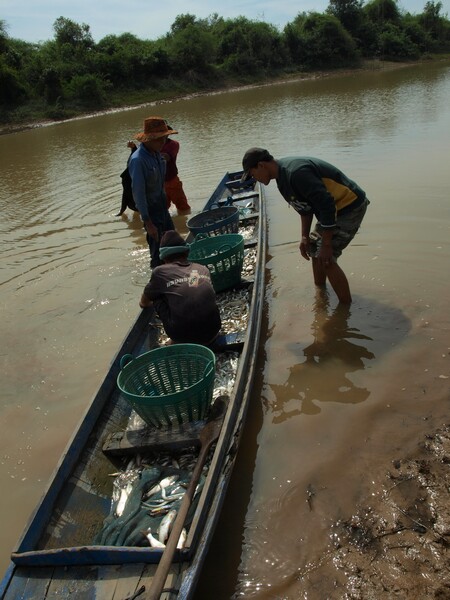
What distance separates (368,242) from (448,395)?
3787 millimetres

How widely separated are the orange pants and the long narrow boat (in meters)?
4.94

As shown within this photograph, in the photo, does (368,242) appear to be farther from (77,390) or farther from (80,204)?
(80,204)

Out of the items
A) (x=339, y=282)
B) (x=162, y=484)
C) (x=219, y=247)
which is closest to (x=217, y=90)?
(x=219, y=247)

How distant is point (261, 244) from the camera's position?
6383mm

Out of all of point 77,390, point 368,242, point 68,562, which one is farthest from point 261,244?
point 68,562

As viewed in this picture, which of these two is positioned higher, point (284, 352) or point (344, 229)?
point (344, 229)

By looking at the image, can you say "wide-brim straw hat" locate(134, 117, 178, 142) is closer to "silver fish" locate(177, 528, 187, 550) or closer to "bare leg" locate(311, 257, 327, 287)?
"bare leg" locate(311, 257, 327, 287)

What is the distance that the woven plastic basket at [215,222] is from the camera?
6527 mm

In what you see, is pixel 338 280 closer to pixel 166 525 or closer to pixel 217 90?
pixel 166 525

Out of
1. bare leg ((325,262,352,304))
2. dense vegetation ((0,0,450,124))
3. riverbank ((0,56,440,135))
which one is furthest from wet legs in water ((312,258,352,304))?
dense vegetation ((0,0,450,124))

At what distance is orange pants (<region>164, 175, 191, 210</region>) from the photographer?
8.95 meters

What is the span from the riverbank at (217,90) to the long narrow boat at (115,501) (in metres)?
29.1

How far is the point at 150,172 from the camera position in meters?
5.40

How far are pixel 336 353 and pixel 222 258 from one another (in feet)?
5.45
